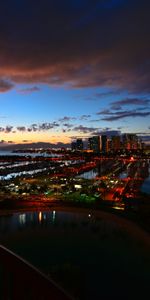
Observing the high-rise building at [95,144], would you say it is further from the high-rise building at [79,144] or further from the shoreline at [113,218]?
the shoreline at [113,218]

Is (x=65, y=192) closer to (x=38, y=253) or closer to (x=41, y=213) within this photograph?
(x=41, y=213)

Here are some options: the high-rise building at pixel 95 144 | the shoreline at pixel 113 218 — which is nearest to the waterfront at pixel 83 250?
the shoreline at pixel 113 218

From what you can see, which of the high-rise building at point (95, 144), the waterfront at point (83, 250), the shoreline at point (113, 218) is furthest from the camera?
the high-rise building at point (95, 144)

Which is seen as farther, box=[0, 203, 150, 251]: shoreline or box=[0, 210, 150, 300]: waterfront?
box=[0, 203, 150, 251]: shoreline

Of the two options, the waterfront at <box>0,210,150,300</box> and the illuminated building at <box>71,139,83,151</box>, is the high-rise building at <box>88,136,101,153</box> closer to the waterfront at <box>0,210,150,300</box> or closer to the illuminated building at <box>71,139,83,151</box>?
the illuminated building at <box>71,139,83,151</box>

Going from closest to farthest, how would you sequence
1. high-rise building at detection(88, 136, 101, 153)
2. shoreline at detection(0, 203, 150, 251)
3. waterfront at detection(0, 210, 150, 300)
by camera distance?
waterfront at detection(0, 210, 150, 300), shoreline at detection(0, 203, 150, 251), high-rise building at detection(88, 136, 101, 153)

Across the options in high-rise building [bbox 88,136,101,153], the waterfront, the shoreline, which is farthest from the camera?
high-rise building [bbox 88,136,101,153]

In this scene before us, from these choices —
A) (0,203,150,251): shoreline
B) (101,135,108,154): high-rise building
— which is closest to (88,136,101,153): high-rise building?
(101,135,108,154): high-rise building

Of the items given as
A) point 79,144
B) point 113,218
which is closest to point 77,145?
point 79,144

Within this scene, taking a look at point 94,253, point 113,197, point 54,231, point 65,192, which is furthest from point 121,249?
point 65,192
